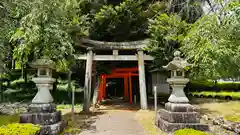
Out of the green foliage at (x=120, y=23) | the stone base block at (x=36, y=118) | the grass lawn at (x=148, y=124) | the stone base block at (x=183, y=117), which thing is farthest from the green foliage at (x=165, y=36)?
the stone base block at (x=36, y=118)

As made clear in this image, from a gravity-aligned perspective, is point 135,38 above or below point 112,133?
above

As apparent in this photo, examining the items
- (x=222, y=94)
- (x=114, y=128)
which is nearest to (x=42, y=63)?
(x=114, y=128)

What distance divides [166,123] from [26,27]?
5379 millimetres

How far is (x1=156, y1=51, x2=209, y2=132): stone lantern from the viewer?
6445 millimetres

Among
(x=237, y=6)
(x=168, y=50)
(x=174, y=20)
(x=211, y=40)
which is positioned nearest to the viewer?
(x=237, y=6)

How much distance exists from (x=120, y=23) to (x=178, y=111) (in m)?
7.83

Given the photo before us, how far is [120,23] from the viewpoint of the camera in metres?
13.0

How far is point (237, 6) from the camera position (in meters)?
4.64

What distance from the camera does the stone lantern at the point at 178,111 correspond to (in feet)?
21.1

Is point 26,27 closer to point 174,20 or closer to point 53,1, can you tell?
point 53,1

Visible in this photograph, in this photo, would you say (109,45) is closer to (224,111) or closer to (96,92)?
(96,92)

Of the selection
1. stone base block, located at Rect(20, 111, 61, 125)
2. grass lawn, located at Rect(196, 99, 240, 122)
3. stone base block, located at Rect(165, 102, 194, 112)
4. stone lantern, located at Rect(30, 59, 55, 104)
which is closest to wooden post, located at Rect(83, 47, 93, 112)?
stone lantern, located at Rect(30, 59, 55, 104)

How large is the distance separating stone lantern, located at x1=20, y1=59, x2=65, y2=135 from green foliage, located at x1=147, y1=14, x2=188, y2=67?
6.15 metres

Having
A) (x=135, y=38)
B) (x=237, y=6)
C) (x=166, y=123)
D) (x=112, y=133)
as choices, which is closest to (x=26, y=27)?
(x=112, y=133)
